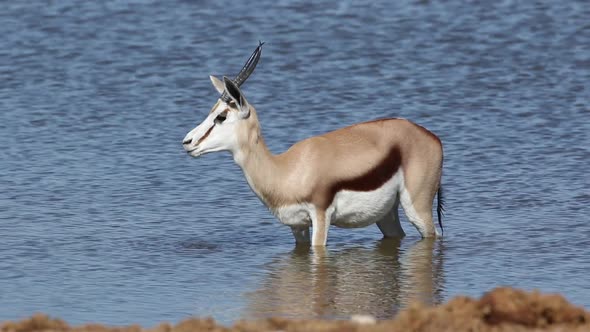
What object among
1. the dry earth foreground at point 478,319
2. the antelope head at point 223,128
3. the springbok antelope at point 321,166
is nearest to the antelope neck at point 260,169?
the springbok antelope at point 321,166

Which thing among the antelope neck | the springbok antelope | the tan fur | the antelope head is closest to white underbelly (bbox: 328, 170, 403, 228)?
the springbok antelope

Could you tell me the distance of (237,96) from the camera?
9680mm

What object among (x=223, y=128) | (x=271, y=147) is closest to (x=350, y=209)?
(x=223, y=128)

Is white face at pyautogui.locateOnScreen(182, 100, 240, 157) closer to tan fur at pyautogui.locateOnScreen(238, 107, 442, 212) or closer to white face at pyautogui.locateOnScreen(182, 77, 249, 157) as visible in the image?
white face at pyautogui.locateOnScreen(182, 77, 249, 157)

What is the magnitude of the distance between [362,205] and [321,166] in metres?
0.39

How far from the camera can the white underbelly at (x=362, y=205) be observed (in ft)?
32.4

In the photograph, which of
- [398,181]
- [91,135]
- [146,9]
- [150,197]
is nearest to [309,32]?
[146,9]

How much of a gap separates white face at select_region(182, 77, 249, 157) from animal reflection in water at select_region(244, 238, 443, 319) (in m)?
0.87

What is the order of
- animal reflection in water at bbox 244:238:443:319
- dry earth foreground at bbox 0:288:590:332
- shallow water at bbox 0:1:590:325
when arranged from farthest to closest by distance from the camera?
shallow water at bbox 0:1:590:325
animal reflection in water at bbox 244:238:443:319
dry earth foreground at bbox 0:288:590:332

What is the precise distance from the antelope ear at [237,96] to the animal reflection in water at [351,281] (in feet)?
3.31

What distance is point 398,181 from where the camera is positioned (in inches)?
400

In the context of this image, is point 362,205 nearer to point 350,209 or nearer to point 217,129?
point 350,209

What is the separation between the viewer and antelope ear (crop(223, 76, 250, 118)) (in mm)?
9586

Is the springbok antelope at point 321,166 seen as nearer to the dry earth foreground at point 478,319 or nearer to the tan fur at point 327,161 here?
the tan fur at point 327,161
